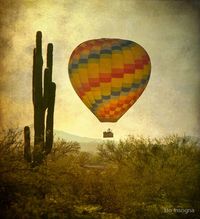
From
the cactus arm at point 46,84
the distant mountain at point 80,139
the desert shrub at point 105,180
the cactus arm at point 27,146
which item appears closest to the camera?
the desert shrub at point 105,180

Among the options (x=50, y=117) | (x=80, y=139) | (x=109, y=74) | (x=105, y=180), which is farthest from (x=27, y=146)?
(x=109, y=74)

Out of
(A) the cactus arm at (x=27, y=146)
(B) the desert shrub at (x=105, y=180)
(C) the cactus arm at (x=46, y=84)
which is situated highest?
(C) the cactus arm at (x=46, y=84)

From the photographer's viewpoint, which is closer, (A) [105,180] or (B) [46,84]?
(B) [46,84]

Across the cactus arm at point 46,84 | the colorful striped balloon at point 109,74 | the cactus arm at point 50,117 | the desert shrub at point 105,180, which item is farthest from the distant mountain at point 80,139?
the cactus arm at point 46,84

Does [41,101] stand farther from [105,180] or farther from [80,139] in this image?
[105,180]

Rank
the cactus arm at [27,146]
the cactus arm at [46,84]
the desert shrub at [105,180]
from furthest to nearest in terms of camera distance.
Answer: the cactus arm at [46,84], the cactus arm at [27,146], the desert shrub at [105,180]

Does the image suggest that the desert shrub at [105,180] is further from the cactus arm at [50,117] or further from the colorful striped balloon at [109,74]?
the colorful striped balloon at [109,74]

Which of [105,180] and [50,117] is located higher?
[50,117]
